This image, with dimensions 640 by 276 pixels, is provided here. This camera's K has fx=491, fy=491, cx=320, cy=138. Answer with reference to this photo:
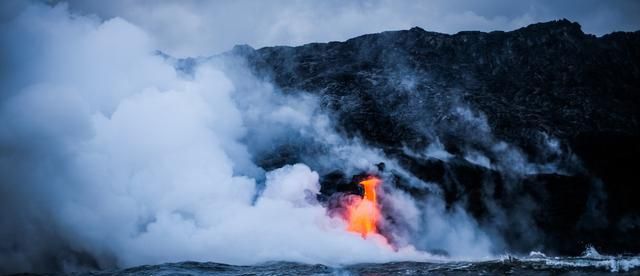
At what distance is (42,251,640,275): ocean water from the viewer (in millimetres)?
19625

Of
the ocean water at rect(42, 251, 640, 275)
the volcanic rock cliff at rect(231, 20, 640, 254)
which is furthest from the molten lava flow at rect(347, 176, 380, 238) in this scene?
the ocean water at rect(42, 251, 640, 275)

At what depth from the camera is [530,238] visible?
48.3 metres

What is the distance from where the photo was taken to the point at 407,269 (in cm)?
2194

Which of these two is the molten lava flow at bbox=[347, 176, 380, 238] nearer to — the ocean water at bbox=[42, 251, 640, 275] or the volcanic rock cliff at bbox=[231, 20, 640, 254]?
the volcanic rock cliff at bbox=[231, 20, 640, 254]

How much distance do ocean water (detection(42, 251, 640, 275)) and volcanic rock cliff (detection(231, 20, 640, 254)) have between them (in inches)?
986

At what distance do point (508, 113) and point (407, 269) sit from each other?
3890 centimetres

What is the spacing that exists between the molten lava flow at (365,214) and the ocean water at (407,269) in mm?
9866

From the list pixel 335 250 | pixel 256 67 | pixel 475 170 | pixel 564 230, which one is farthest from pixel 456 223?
pixel 256 67

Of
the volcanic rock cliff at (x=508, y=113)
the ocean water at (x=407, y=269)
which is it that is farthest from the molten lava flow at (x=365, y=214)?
the ocean water at (x=407, y=269)

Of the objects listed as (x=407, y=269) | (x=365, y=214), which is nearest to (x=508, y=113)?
(x=365, y=214)

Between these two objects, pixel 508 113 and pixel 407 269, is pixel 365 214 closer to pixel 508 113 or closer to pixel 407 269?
pixel 407 269

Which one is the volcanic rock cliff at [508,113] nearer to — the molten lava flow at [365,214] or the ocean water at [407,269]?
the molten lava flow at [365,214]

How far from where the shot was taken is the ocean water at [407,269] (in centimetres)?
1962

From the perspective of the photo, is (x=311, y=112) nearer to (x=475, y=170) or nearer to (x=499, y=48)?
(x=475, y=170)
